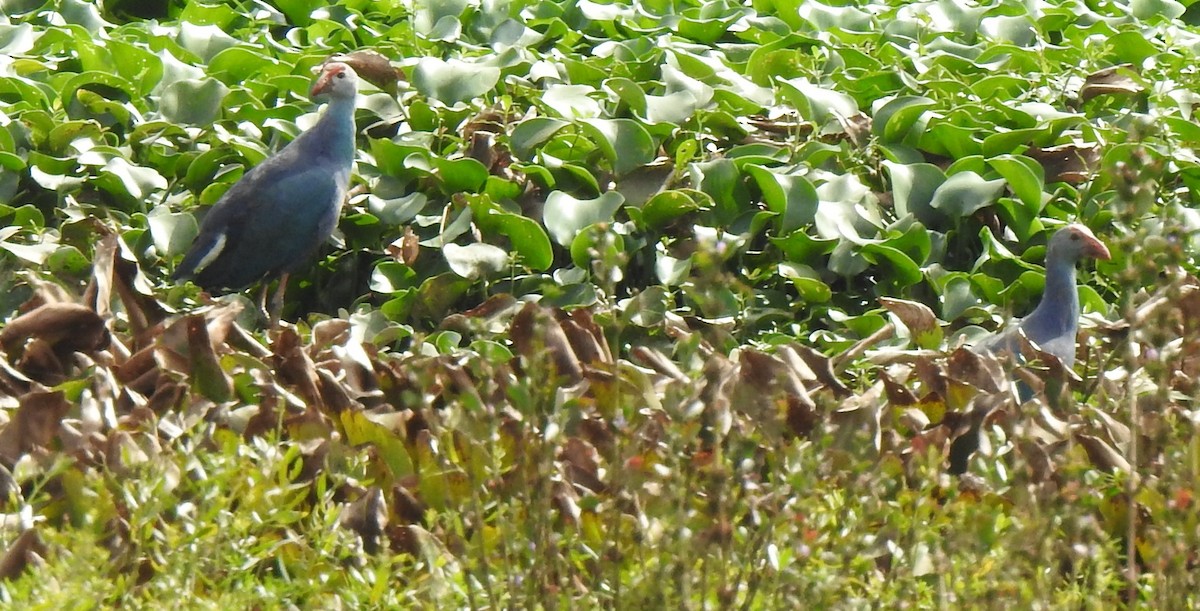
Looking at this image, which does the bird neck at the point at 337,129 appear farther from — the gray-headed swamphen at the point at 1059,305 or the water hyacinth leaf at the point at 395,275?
the gray-headed swamphen at the point at 1059,305

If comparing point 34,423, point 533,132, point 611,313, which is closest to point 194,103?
point 533,132

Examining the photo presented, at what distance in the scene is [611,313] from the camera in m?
2.47

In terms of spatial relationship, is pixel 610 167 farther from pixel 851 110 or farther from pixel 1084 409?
pixel 1084 409

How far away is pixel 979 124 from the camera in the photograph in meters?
5.17

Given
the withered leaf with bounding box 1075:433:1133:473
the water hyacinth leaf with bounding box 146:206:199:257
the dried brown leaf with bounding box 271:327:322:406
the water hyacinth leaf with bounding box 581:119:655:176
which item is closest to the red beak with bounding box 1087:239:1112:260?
the water hyacinth leaf with bounding box 581:119:655:176

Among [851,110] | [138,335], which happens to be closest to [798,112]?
[851,110]

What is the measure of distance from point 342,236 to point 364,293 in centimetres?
23

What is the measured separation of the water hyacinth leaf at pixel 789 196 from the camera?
4758 mm

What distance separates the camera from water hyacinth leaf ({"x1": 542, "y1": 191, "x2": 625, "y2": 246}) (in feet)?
15.8

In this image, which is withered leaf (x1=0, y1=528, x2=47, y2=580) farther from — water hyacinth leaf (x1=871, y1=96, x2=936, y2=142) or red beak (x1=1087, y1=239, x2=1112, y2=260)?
water hyacinth leaf (x1=871, y1=96, x2=936, y2=142)

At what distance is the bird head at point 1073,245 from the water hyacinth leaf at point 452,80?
1919 millimetres

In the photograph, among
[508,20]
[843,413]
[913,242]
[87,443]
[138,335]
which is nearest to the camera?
[87,443]

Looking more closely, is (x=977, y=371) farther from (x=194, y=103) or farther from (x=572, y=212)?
(x=194, y=103)

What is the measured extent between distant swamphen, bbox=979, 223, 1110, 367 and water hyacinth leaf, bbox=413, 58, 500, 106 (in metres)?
1.93
